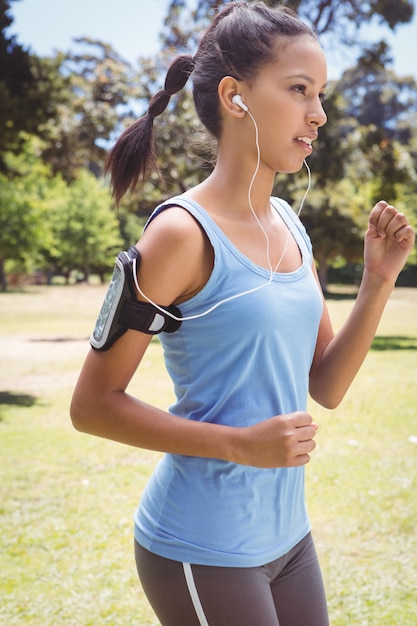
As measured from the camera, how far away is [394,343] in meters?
17.6

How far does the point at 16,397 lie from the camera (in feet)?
31.9

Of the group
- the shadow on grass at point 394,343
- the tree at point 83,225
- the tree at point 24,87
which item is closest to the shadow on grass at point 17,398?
the tree at point 24,87

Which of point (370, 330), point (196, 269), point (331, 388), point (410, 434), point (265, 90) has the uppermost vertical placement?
point (265, 90)

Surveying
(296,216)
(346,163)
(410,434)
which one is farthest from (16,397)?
(346,163)

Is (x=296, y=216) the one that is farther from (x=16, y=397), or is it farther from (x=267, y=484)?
(x=16, y=397)

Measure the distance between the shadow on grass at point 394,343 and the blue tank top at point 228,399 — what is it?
15.1 m

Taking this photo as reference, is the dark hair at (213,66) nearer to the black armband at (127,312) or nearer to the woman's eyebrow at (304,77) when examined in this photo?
the woman's eyebrow at (304,77)

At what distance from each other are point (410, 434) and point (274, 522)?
6.35m

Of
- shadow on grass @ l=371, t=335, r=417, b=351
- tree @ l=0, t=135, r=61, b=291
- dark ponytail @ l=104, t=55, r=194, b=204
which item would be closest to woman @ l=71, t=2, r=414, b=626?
dark ponytail @ l=104, t=55, r=194, b=204

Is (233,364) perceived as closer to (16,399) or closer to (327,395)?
(327,395)

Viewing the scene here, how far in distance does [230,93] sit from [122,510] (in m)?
4.08

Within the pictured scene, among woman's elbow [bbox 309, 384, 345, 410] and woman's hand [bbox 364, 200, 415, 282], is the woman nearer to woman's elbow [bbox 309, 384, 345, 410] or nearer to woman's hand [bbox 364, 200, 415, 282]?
woman's hand [bbox 364, 200, 415, 282]

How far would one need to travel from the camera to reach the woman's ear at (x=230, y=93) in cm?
160

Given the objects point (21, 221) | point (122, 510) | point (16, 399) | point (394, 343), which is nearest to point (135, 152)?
point (122, 510)
